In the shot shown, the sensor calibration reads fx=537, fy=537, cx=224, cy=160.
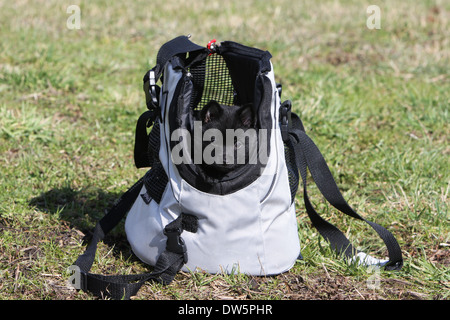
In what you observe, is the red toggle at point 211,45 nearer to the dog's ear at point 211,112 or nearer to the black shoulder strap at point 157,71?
the black shoulder strap at point 157,71

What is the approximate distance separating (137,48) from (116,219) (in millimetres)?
3516

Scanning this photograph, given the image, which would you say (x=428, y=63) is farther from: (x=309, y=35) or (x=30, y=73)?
(x=30, y=73)

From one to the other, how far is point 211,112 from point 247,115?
0.66 feet

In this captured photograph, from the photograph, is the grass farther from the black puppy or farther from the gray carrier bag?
the black puppy

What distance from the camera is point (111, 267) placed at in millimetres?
3080

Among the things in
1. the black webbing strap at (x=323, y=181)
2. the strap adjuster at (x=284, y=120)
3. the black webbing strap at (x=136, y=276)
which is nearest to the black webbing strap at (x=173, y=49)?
the strap adjuster at (x=284, y=120)

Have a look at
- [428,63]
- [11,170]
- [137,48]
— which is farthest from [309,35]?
[11,170]

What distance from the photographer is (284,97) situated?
17.2 feet

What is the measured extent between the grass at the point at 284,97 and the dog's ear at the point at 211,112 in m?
0.85

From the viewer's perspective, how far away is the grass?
Result: 298 centimetres

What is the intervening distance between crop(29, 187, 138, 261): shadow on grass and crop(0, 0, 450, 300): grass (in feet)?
0.04

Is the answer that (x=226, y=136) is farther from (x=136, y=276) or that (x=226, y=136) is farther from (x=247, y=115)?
(x=136, y=276)

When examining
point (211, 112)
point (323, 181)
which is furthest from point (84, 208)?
point (323, 181)

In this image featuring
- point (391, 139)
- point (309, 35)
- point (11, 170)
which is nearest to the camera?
point (11, 170)
